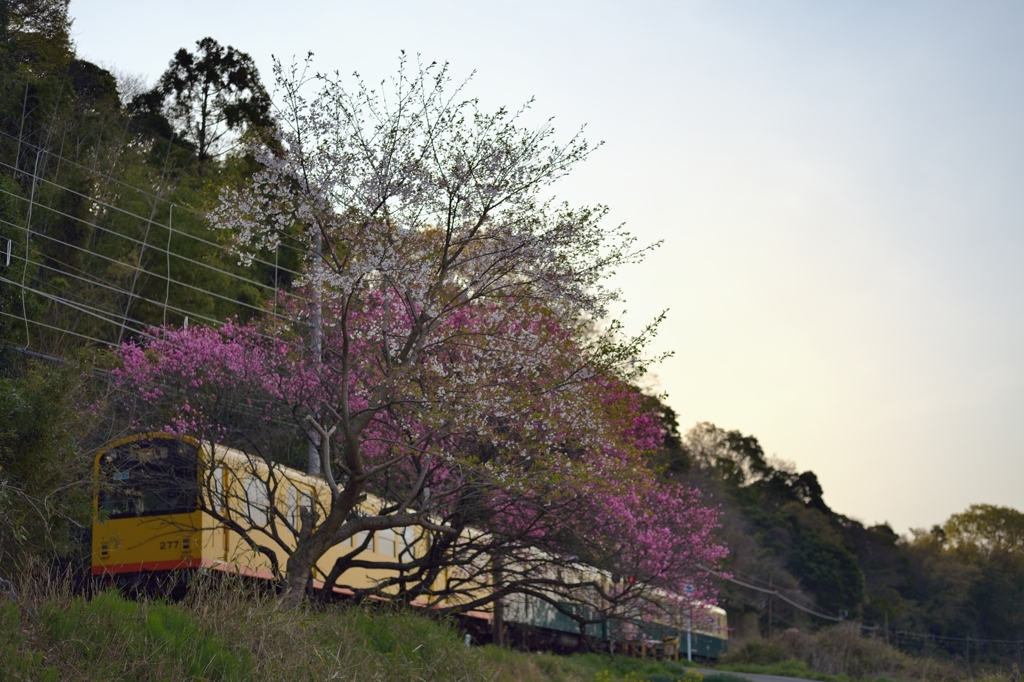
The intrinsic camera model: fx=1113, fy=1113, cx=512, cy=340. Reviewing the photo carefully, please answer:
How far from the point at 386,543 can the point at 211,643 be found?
10905 millimetres

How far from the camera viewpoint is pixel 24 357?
19.0 meters

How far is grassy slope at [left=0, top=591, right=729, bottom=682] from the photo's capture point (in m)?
7.16

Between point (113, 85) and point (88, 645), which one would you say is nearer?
point (88, 645)

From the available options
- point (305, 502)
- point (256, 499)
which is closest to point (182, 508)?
point (256, 499)

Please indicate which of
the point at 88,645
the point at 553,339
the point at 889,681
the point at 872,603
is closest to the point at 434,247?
the point at 553,339

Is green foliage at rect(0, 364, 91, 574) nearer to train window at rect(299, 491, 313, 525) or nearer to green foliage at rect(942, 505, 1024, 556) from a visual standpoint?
train window at rect(299, 491, 313, 525)

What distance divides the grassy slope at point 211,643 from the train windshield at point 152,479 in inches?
173

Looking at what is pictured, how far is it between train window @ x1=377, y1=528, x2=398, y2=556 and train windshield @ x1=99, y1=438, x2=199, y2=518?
4318 millimetres

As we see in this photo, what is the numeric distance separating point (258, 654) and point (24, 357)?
1275 cm

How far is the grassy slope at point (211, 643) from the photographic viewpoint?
7.16 meters

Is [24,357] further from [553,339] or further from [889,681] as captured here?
[889,681]

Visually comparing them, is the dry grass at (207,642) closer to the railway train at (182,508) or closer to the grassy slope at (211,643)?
the grassy slope at (211,643)

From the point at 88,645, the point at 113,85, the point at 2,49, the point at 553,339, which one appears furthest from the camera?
the point at 113,85

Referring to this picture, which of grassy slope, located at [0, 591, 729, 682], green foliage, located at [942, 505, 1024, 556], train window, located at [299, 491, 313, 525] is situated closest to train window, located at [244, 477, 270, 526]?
train window, located at [299, 491, 313, 525]
